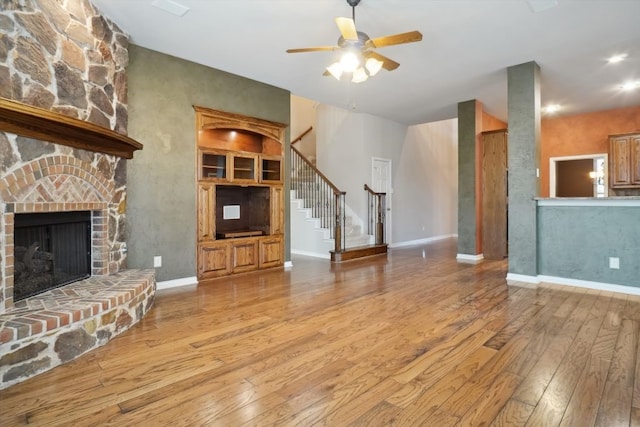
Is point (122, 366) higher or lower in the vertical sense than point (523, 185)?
lower

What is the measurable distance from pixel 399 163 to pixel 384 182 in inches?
31.2

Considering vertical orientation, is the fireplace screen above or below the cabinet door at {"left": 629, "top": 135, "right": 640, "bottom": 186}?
below

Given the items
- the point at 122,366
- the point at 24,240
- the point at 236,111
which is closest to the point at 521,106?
the point at 236,111

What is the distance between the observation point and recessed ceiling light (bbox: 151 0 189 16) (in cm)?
334

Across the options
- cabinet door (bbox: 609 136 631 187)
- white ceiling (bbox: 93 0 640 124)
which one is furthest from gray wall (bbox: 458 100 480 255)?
cabinet door (bbox: 609 136 631 187)

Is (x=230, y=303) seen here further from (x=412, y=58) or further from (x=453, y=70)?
(x=453, y=70)

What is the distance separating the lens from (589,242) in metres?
4.46

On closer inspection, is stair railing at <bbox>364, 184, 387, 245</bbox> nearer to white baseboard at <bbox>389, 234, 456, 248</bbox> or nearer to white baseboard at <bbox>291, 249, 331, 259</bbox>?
white baseboard at <bbox>389, 234, 456, 248</bbox>

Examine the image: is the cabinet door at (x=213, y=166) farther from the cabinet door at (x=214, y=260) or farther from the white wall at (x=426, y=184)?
the white wall at (x=426, y=184)

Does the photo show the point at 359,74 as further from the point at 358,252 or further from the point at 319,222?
the point at 319,222

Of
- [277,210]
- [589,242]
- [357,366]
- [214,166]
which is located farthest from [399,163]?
[357,366]

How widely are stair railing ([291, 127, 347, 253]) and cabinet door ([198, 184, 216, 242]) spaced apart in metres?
2.68

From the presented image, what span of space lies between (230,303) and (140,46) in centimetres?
326

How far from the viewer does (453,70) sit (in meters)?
5.07
